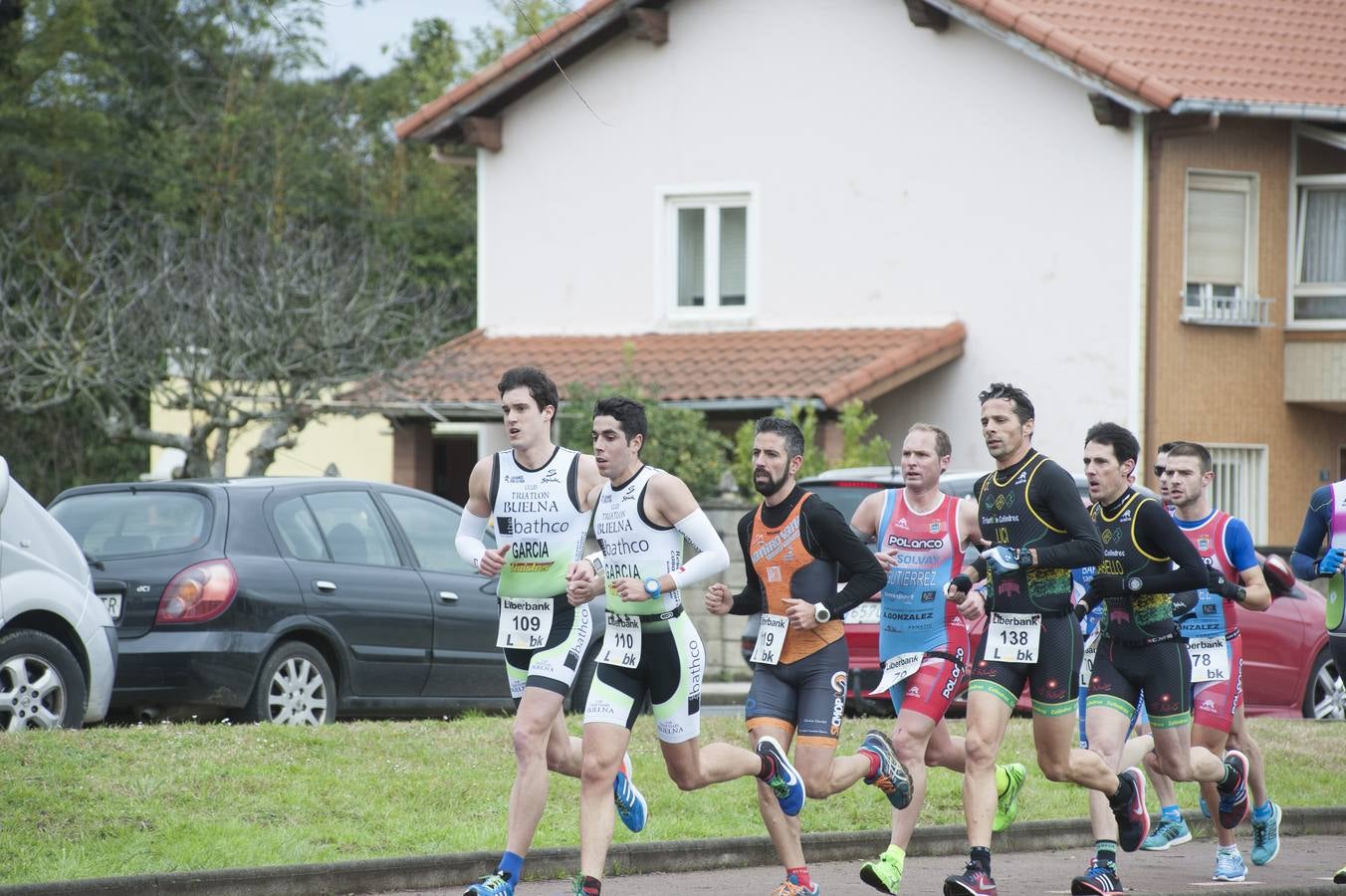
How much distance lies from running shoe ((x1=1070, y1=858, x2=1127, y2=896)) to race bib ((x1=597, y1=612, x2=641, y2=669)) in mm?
2168

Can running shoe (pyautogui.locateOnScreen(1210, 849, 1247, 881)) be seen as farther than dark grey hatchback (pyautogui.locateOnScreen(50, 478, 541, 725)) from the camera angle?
No

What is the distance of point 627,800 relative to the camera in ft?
29.2

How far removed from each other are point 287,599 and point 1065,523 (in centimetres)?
544

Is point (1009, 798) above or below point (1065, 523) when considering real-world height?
below

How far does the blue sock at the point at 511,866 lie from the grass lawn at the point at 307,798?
0.99 meters

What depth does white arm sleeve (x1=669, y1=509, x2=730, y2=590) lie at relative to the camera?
864 centimetres

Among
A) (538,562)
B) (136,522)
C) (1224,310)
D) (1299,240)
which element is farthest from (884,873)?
(1299,240)

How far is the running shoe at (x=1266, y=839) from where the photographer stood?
10.4 metres

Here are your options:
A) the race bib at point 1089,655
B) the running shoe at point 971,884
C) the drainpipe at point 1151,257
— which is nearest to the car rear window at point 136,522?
the race bib at point 1089,655

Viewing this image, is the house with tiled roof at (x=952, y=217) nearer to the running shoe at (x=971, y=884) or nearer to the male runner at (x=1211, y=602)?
the male runner at (x=1211, y=602)

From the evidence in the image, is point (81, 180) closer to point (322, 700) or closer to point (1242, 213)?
point (1242, 213)

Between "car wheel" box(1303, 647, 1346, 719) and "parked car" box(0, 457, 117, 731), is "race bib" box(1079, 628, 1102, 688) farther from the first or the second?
"car wheel" box(1303, 647, 1346, 719)

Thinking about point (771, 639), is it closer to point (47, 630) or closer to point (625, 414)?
point (625, 414)

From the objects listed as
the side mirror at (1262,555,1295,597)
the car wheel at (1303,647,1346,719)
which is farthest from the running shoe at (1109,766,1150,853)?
the car wheel at (1303,647,1346,719)
